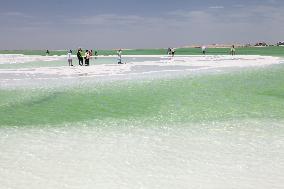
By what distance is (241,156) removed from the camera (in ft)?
27.5

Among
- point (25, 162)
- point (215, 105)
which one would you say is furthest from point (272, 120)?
point (25, 162)

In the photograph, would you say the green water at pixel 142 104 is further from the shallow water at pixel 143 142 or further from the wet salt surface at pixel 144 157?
the wet salt surface at pixel 144 157

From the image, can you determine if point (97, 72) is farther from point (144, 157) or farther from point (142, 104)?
point (144, 157)

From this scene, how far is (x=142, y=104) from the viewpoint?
16.3 meters

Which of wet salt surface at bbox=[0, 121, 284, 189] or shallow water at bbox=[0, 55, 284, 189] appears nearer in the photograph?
wet salt surface at bbox=[0, 121, 284, 189]

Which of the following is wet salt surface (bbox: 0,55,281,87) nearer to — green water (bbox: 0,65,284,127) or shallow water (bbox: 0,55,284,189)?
green water (bbox: 0,65,284,127)

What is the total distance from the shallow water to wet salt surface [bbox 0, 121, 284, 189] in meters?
0.02

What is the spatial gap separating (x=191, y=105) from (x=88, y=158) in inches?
317

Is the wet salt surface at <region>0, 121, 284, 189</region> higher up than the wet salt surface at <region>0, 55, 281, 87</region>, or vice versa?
the wet salt surface at <region>0, 55, 281, 87</region>

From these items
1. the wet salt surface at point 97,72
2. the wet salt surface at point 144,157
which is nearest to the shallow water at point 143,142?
the wet salt surface at point 144,157

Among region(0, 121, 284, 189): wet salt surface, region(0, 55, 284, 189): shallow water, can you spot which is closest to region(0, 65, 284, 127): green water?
region(0, 55, 284, 189): shallow water

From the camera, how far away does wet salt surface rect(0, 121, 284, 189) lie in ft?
23.1

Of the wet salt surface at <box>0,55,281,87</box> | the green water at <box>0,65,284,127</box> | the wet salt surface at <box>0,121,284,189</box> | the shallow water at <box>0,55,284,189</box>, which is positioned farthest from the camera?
the wet salt surface at <box>0,55,281,87</box>

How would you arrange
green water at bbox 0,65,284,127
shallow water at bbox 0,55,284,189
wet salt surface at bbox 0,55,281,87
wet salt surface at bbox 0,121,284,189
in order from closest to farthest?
wet salt surface at bbox 0,121,284,189
shallow water at bbox 0,55,284,189
green water at bbox 0,65,284,127
wet salt surface at bbox 0,55,281,87
